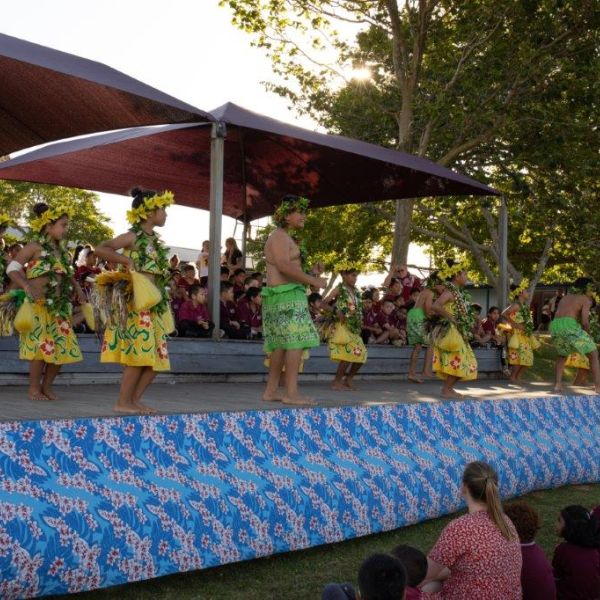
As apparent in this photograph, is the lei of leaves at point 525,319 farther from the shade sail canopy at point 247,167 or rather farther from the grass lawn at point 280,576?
the grass lawn at point 280,576

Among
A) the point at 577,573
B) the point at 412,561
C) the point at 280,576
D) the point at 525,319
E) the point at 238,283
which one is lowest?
the point at 280,576

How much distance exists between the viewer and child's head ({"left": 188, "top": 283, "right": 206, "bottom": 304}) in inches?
442

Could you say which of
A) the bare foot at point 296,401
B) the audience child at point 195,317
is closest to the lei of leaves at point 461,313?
the audience child at point 195,317

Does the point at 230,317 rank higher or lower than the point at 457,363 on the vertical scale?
higher

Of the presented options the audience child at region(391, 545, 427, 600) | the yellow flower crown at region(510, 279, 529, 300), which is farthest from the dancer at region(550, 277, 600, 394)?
the audience child at region(391, 545, 427, 600)

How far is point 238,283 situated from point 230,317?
3.10ft

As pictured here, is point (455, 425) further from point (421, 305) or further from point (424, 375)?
point (424, 375)

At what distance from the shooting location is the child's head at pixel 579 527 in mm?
5262

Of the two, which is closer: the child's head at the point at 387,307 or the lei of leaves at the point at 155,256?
the lei of leaves at the point at 155,256

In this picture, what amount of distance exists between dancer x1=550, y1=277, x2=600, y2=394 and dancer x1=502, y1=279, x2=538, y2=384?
2188 mm

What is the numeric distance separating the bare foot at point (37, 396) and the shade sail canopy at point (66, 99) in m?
2.72

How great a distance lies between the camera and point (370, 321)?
48.2 feet

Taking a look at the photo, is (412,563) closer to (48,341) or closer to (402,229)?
(48,341)

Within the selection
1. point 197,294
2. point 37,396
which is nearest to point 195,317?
point 197,294
